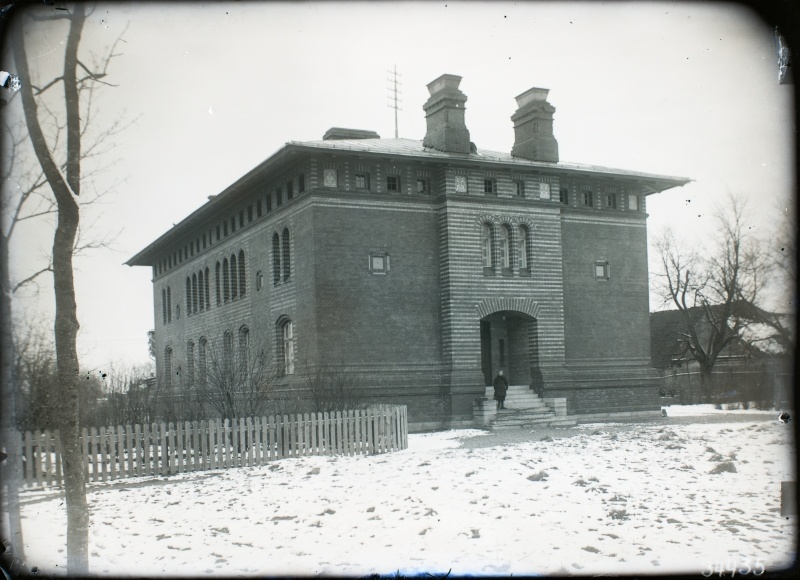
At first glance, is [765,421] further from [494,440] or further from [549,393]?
[494,440]

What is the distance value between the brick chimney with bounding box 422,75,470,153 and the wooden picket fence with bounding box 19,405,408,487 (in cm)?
1228

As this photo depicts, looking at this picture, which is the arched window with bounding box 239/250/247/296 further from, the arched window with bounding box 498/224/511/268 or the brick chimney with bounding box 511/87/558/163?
the brick chimney with bounding box 511/87/558/163

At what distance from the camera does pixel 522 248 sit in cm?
2811

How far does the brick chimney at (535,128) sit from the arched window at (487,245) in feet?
14.7

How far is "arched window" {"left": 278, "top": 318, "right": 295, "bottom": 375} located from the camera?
2734 centimetres

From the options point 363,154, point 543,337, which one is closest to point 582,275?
point 543,337

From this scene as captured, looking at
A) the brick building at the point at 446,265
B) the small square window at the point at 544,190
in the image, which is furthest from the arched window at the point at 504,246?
the small square window at the point at 544,190

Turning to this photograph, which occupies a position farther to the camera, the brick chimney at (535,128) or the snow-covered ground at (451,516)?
the brick chimney at (535,128)

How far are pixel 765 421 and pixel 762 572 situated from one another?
18.2 metres

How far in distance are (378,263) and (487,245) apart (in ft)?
13.8

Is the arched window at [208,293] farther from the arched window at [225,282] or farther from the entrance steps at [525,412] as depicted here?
the entrance steps at [525,412]

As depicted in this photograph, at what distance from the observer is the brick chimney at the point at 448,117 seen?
27891 millimetres

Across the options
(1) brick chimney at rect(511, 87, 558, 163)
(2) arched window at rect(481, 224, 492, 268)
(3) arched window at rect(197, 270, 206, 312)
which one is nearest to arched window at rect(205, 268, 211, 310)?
(3) arched window at rect(197, 270, 206, 312)

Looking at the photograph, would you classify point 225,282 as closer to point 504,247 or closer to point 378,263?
point 378,263
